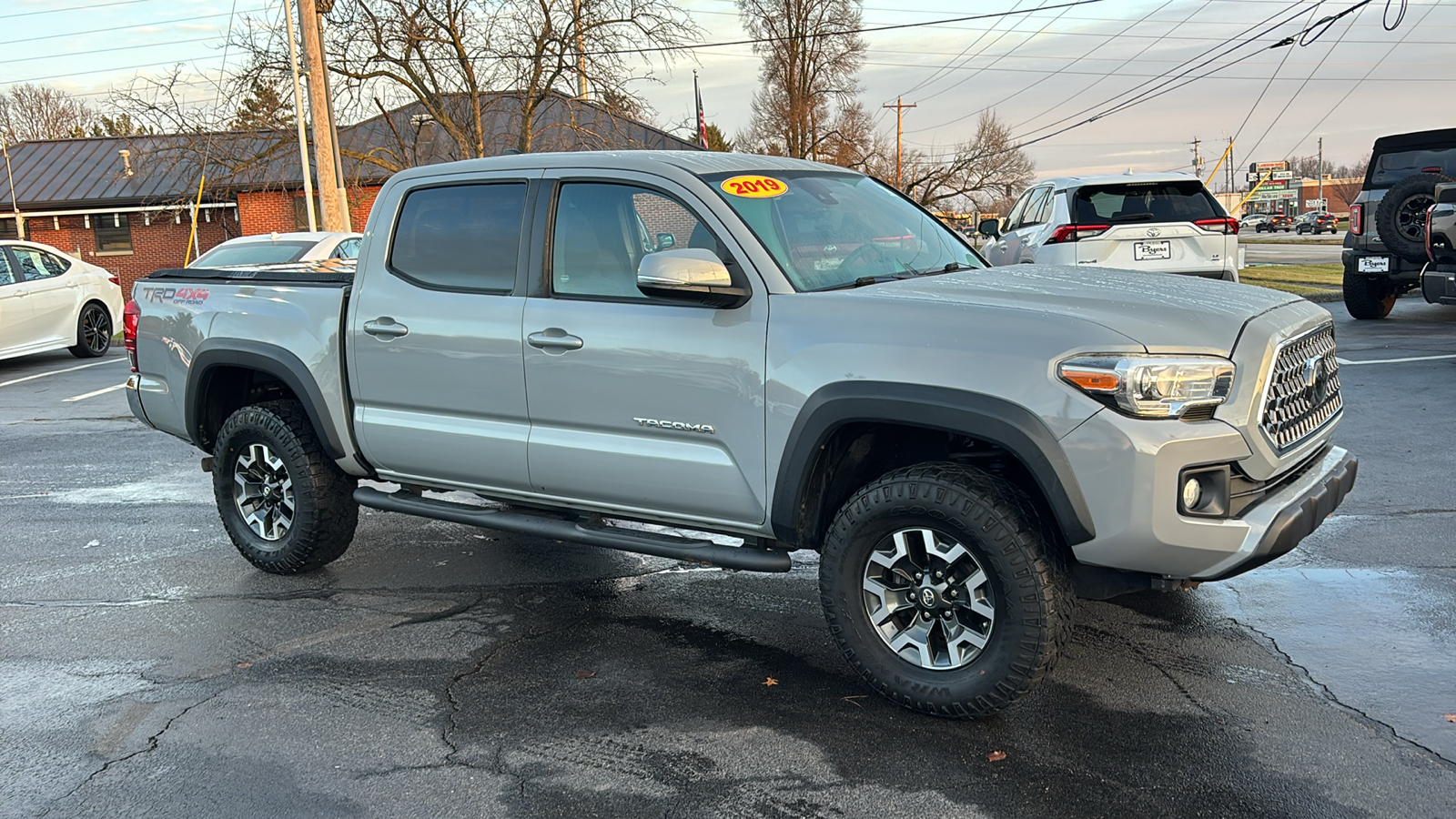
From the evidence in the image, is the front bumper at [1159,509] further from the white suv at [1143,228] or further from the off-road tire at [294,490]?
the white suv at [1143,228]

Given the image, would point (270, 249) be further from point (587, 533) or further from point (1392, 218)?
point (1392, 218)

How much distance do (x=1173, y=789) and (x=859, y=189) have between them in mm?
2807

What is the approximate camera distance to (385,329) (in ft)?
16.6

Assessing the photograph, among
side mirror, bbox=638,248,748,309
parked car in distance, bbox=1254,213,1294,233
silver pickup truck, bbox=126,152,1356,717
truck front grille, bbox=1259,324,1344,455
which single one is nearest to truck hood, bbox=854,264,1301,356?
silver pickup truck, bbox=126,152,1356,717

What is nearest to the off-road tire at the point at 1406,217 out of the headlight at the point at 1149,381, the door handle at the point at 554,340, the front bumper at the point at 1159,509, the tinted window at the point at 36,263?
the front bumper at the point at 1159,509

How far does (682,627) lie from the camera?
16.0ft

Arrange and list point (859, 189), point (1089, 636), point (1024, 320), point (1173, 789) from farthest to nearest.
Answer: point (859, 189) → point (1089, 636) → point (1024, 320) → point (1173, 789)

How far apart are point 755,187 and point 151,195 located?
39.9 m

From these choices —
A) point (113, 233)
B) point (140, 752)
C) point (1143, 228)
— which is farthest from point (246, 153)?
point (140, 752)

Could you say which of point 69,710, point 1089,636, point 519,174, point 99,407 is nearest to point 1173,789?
point 1089,636

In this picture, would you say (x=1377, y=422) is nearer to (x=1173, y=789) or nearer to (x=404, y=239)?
(x=1173, y=789)

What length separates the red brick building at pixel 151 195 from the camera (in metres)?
36.6

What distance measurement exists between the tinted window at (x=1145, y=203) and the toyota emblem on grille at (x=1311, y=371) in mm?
8143

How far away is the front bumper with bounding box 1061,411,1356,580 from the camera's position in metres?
3.43
